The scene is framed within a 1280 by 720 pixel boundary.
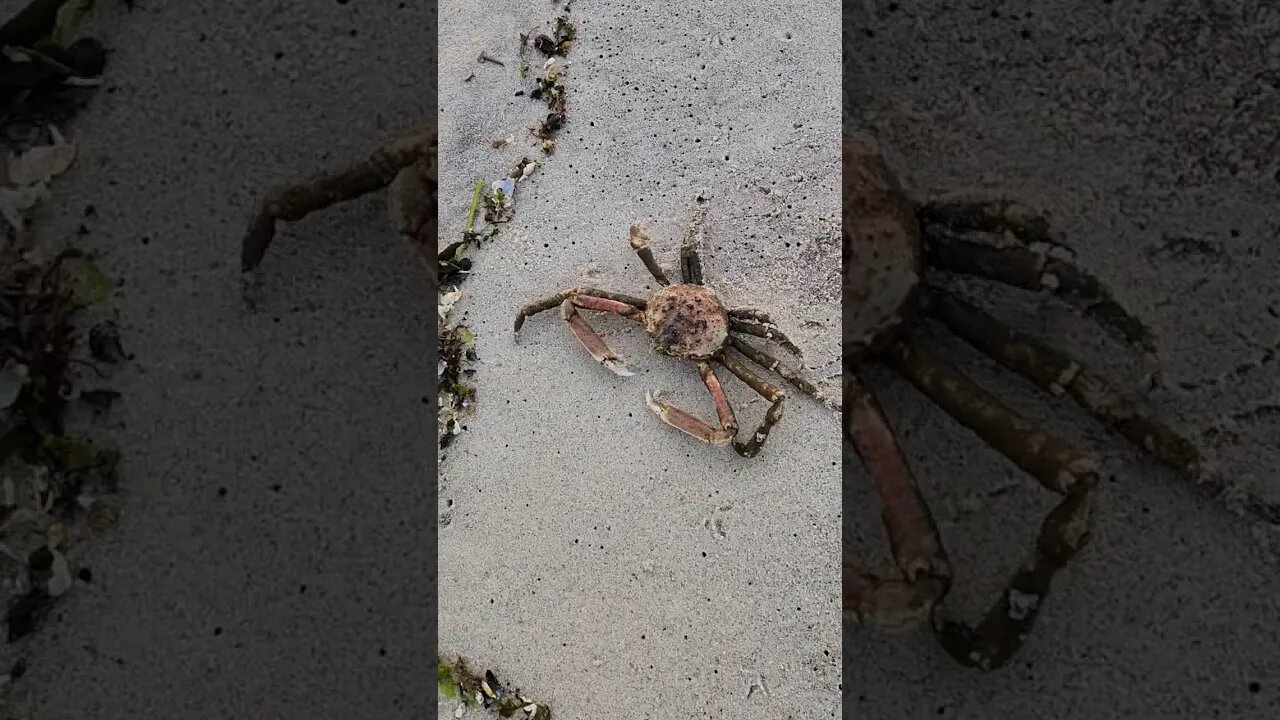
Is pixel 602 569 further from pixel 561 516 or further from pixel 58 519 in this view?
pixel 58 519

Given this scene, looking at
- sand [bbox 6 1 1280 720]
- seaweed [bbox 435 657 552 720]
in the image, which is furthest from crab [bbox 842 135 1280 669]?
seaweed [bbox 435 657 552 720]

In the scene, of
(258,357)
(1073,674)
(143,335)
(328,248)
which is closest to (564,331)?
(328,248)

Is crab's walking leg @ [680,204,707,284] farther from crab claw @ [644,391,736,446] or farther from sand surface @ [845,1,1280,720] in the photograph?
sand surface @ [845,1,1280,720]

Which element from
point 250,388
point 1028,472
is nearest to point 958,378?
point 1028,472

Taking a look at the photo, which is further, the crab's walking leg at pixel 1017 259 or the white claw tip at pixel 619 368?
the white claw tip at pixel 619 368

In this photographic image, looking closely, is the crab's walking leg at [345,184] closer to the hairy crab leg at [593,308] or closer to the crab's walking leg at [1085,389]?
the hairy crab leg at [593,308]

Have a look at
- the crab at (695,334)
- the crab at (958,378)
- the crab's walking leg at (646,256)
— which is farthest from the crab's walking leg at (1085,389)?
the crab's walking leg at (646,256)
